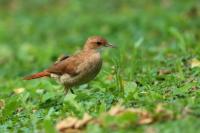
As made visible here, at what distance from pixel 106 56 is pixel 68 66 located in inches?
104

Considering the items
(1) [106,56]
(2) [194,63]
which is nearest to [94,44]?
(2) [194,63]

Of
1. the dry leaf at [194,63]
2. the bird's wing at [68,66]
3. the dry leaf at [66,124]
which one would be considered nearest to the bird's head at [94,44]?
the bird's wing at [68,66]

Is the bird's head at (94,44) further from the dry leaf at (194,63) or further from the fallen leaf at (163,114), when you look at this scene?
the fallen leaf at (163,114)

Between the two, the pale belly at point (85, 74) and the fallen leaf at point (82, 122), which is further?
the pale belly at point (85, 74)

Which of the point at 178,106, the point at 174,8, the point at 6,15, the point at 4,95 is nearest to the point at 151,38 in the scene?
the point at 174,8

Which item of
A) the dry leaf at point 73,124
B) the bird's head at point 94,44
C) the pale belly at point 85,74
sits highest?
the bird's head at point 94,44

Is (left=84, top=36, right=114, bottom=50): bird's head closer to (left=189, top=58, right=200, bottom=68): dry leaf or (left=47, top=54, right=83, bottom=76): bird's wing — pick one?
(left=47, top=54, right=83, bottom=76): bird's wing

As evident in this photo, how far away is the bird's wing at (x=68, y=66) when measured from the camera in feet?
28.9

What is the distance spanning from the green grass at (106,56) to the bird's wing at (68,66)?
303 mm

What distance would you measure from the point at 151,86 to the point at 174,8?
26.4 ft

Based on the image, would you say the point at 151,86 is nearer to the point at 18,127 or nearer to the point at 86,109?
the point at 86,109

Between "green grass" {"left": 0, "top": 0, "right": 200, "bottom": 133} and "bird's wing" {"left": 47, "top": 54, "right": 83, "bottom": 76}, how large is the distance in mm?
303

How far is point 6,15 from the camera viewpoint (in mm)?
18516

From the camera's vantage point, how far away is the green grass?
723 centimetres
